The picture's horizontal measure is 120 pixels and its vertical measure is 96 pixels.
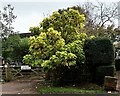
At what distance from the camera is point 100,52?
12375mm

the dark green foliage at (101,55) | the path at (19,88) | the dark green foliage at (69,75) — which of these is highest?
the dark green foliage at (101,55)

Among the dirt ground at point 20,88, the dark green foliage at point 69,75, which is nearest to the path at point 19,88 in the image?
the dirt ground at point 20,88

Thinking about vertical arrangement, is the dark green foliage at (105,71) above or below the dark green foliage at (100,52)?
below

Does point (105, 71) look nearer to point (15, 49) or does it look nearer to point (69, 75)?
point (69, 75)

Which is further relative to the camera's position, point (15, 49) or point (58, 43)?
point (15, 49)

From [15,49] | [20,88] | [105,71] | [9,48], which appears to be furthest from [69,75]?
[9,48]

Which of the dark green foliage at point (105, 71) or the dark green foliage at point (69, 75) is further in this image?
the dark green foliage at point (69, 75)

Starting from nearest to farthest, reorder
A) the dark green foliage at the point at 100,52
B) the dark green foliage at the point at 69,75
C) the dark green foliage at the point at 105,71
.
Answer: the dark green foliage at the point at 105,71
the dark green foliage at the point at 100,52
the dark green foliage at the point at 69,75

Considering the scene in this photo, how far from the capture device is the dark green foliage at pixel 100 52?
40.5 ft

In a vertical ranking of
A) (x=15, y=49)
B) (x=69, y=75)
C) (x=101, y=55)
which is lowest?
(x=69, y=75)

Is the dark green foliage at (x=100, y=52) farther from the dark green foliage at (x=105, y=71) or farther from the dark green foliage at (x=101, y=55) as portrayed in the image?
the dark green foliage at (x=105, y=71)

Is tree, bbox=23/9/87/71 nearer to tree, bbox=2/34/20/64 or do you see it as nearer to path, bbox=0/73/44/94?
path, bbox=0/73/44/94

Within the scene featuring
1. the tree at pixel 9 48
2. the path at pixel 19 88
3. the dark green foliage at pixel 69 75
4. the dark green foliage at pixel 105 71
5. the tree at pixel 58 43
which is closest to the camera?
the path at pixel 19 88

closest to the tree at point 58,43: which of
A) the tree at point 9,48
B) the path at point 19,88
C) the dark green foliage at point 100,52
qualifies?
the dark green foliage at point 100,52
